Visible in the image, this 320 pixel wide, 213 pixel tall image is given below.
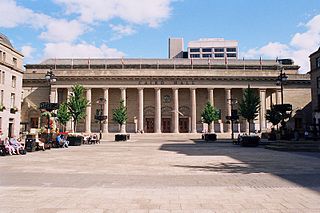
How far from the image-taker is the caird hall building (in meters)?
62.7

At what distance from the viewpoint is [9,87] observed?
38688mm

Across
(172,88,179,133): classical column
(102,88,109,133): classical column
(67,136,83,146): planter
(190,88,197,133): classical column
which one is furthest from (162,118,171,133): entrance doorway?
(67,136,83,146): planter

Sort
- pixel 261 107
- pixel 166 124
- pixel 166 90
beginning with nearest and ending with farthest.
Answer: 1. pixel 261 107
2. pixel 166 90
3. pixel 166 124

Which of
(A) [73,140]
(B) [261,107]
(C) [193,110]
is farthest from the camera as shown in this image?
(B) [261,107]

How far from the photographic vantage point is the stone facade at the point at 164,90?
62719 mm

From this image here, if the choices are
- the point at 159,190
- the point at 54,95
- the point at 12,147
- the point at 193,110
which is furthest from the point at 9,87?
A: the point at 193,110

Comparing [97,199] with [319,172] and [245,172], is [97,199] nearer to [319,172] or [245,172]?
[245,172]

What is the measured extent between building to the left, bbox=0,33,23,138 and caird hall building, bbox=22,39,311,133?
21.8 m

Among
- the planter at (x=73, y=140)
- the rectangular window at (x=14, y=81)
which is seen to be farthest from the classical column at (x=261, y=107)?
the rectangular window at (x=14, y=81)

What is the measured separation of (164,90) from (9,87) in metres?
35.4

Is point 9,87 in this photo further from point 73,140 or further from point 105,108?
point 105,108

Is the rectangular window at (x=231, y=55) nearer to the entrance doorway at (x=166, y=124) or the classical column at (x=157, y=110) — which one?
the entrance doorway at (x=166, y=124)

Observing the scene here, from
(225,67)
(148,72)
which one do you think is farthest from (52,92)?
(225,67)

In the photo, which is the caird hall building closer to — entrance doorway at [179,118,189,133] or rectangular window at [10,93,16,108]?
entrance doorway at [179,118,189,133]
